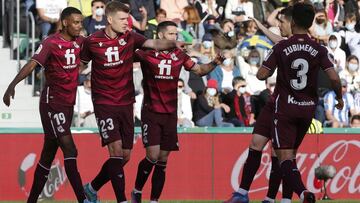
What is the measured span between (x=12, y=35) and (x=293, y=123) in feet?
31.9

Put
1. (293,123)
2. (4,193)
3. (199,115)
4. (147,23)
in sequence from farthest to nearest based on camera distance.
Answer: (147,23) < (199,115) < (4,193) < (293,123)

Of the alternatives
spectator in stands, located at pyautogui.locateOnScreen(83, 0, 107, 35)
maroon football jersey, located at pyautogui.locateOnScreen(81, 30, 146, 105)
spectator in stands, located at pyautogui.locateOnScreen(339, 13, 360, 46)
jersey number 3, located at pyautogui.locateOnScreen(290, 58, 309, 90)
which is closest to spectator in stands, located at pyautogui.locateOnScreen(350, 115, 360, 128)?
spectator in stands, located at pyautogui.locateOnScreen(339, 13, 360, 46)

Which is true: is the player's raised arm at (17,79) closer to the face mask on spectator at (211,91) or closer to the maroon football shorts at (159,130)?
the maroon football shorts at (159,130)

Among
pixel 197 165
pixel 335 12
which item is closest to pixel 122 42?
pixel 197 165

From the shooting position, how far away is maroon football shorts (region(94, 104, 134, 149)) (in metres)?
15.5

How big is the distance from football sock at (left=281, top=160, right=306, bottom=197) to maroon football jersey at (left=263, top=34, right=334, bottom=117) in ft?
1.94

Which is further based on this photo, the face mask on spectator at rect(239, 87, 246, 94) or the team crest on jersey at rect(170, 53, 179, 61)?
the face mask on spectator at rect(239, 87, 246, 94)

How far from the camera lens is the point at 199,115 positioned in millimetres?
22828

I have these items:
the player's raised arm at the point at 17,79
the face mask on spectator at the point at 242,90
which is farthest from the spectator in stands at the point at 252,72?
the player's raised arm at the point at 17,79

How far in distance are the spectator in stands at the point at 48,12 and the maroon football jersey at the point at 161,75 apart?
725 centimetres

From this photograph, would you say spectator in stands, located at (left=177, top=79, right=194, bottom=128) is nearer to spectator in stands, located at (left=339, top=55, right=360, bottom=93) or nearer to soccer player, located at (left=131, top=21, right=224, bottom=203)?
spectator in stands, located at (left=339, top=55, right=360, bottom=93)

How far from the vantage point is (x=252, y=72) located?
80.1 feet

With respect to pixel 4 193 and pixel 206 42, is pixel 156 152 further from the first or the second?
pixel 206 42

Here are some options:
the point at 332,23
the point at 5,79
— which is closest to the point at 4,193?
the point at 5,79
